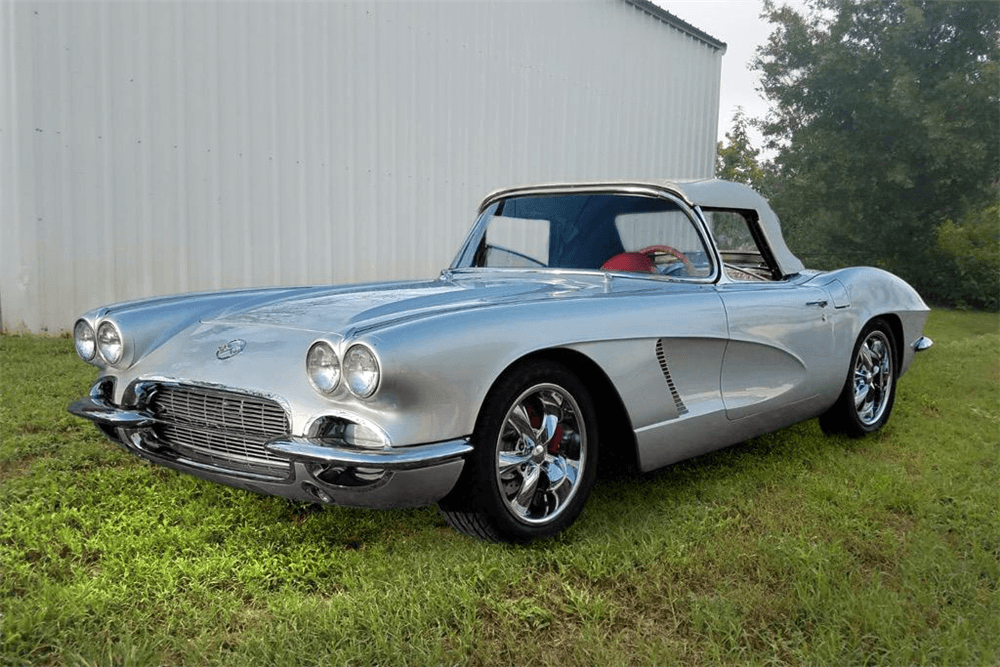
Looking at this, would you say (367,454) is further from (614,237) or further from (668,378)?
(614,237)

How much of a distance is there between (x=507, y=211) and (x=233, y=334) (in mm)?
1730

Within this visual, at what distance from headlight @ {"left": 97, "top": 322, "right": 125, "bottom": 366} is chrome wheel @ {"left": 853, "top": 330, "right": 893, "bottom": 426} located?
11.8 ft

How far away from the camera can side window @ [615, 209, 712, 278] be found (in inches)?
138

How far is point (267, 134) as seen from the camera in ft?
24.1

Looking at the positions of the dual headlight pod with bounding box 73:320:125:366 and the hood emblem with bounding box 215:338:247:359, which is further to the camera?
Result: the dual headlight pod with bounding box 73:320:125:366

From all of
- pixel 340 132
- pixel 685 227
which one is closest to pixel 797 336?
pixel 685 227

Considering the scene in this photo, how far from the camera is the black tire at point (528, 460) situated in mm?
2430

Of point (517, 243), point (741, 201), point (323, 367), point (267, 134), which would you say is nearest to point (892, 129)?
point (267, 134)

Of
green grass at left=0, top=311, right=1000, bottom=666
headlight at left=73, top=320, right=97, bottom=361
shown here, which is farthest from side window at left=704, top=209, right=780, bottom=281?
headlight at left=73, top=320, right=97, bottom=361

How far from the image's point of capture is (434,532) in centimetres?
273

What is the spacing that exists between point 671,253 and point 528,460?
1440 millimetres

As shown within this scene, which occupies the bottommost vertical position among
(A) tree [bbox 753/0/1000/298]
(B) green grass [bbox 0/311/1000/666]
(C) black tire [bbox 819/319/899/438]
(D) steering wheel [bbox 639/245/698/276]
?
(B) green grass [bbox 0/311/1000/666]

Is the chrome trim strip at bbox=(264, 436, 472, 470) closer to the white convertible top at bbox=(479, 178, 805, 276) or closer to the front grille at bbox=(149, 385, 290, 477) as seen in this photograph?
the front grille at bbox=(149, 385, 290, 477)

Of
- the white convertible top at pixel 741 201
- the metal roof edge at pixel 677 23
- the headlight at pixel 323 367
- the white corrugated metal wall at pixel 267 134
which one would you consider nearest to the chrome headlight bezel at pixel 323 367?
the headlight at pixel 323 367
